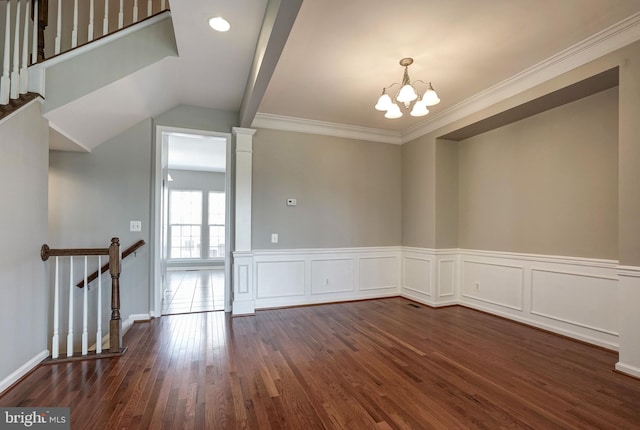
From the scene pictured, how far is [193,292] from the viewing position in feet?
17.4

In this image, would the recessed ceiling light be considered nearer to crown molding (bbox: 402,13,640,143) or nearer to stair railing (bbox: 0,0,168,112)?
stair railing (bbox: 0,0,168,112)

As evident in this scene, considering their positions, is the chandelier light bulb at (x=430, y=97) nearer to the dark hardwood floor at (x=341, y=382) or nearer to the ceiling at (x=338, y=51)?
the ceiling at (x=338, y=51)

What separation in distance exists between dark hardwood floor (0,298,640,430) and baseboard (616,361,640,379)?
0.06 meters

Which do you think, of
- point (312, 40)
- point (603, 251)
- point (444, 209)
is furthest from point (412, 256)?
point (312, 40)

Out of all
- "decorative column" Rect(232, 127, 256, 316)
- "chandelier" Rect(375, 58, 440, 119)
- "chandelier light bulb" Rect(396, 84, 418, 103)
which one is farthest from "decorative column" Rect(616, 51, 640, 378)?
"decorative column" Rect(232, 127, 256, 316)

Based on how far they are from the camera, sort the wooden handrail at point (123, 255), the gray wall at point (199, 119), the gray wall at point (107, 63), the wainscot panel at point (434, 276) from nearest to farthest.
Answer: the gray wall at point (107, 63)
the wooden handrail at point (123, 255)
the gray wall at point (199, 119)
the wainscot panel at point (434, 276)

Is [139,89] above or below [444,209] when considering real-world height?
above

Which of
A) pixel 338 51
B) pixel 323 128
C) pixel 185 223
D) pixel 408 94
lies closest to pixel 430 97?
pixel 408 94

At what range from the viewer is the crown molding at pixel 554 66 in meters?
2.35

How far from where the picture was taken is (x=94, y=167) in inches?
138

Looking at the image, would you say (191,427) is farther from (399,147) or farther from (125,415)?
(399,147)

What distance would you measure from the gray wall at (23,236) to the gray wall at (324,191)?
2.22 meters

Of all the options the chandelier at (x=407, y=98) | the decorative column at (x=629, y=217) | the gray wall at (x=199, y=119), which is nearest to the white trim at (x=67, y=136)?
the gray wall at (x=199, y=119)

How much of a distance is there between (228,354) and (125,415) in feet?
3.14
